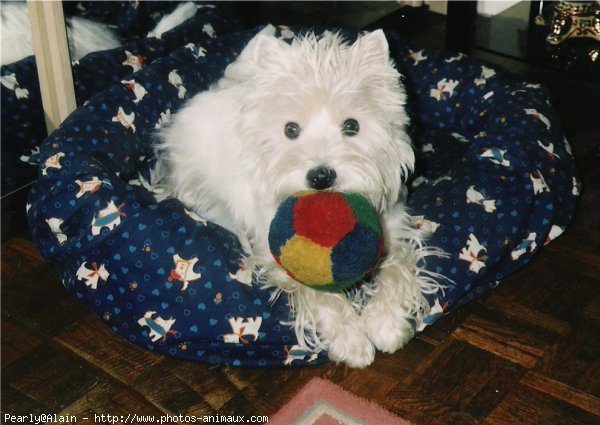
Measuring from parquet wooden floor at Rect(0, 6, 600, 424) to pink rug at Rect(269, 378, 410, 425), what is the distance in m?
0.03

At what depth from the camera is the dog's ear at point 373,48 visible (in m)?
2.02

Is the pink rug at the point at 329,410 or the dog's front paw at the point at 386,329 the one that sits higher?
the dog's front paw at the point at 386,329

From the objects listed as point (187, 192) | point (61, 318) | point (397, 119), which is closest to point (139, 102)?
point (187, 192)

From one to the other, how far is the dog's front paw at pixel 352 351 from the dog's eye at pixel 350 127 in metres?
0.56

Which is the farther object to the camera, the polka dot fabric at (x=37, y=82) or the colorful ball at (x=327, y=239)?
the polka dot fabric at (x=37, y=82)

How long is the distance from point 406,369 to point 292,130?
738 millimetres

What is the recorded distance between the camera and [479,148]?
2592mm

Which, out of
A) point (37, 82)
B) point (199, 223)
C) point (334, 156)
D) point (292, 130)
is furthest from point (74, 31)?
point (334, 156)

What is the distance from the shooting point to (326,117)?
2.01 metres

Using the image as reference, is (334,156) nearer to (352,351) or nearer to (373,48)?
(373,48)

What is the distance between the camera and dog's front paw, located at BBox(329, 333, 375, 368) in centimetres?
202

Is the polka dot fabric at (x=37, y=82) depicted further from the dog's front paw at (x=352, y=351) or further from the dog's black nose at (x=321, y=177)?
the dog's front paw at (x=352, y=351)

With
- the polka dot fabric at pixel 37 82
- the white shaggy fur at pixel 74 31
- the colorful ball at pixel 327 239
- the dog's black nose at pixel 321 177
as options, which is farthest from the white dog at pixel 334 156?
the white shaggy fur at pixel 74 31

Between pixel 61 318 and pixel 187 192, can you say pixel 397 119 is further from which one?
pixel 61 318
